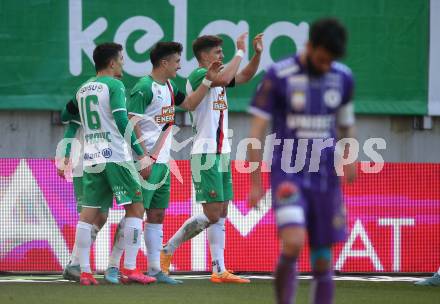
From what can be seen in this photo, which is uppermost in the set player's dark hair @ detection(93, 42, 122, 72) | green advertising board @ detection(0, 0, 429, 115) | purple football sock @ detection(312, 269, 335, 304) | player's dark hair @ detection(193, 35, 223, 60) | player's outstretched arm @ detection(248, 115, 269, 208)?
green advertising board @ detection(0, 0, 429, 115)

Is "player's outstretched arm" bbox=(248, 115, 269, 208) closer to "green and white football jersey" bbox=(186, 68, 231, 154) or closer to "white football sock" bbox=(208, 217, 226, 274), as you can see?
"green and white football jersey" bbox=(186, 68, 231, 154)

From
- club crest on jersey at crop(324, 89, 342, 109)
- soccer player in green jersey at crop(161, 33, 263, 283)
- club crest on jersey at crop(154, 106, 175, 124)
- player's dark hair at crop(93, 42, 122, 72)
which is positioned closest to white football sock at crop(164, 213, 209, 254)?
soccer player in green jersey at crop(161, 33, 263, 283)

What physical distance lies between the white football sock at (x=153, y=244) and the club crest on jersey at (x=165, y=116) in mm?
982

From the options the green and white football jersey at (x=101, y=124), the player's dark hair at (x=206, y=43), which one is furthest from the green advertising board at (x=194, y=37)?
the green and white football jersey at (x=101, y=124)

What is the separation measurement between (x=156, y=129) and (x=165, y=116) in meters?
0.15

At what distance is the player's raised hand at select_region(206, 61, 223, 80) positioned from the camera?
9078 mm

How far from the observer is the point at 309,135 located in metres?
6.02

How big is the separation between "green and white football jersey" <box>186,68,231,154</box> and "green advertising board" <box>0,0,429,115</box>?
13.2ft

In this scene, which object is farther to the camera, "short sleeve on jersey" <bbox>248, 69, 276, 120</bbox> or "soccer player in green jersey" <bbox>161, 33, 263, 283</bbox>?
"soccer player in green jersey" <bbox>161, 33, 263, 283</bbox>

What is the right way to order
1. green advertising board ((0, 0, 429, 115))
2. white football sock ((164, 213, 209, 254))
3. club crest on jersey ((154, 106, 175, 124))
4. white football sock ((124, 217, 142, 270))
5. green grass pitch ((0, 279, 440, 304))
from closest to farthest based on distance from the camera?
1. green grass pitch ((0, 279, 440, 304))
2. white football sock ((124, 217, 142, 270))
3. club crest on jersey ((154, 106, 175, 124))
4. white football sock ((164, 213, 209, 254))
5. green advertising board ((0, 0, 429, 115))

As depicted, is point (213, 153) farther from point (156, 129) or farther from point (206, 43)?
point (206, 43)

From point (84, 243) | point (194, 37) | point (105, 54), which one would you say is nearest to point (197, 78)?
point (105, 54)

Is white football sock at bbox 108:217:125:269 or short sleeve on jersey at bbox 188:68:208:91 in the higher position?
short sleeve on jersey at bbox 188:68:208:91

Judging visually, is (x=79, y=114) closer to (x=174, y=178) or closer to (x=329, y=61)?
(x=174, y=178)
